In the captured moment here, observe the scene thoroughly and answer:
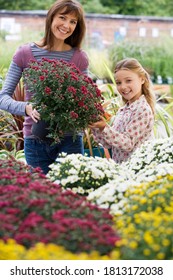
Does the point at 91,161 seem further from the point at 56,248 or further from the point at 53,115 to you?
the point at 56,248

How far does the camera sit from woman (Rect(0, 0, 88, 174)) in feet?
12.0

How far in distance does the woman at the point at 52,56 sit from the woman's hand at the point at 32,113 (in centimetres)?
3

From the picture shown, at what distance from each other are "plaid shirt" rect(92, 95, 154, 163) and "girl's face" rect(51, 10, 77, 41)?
578mm

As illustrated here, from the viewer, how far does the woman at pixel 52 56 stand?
12.0 feet

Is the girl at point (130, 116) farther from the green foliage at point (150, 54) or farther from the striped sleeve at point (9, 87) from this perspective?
the green foliage at point (150, 54)

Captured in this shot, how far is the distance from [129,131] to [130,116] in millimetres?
114

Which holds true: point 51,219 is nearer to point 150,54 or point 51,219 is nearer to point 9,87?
point 9,87

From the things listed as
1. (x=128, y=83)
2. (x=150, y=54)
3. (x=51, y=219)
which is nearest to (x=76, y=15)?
(x=128, y=83)

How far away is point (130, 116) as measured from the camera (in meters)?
3.93

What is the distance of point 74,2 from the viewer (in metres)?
3.67

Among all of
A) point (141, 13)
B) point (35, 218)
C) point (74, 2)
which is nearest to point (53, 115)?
point (74, 2)

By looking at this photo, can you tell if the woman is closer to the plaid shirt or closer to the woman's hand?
the woman's hand

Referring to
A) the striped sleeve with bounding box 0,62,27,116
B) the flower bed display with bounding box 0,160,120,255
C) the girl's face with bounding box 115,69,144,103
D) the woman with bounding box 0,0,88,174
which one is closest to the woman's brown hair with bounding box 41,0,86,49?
the woman with bounding box 0,0,88,174
